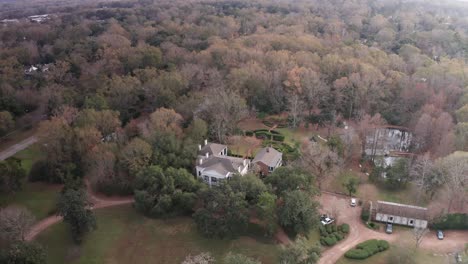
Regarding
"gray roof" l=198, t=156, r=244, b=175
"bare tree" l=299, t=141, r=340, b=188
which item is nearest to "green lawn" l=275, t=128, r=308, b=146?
"bare tree" l=299, t=141, r=340, b=188

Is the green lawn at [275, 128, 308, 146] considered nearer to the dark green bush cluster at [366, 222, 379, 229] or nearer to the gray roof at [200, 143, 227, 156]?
the gray roof at [200, 143, 227, 156]

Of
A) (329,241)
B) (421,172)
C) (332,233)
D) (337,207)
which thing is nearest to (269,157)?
(337,207)

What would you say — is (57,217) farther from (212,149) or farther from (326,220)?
(326,220)

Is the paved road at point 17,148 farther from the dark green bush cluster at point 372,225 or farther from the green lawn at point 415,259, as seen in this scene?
the dark green bush cluster at point 372,225

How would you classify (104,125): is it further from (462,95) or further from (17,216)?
(462,95)

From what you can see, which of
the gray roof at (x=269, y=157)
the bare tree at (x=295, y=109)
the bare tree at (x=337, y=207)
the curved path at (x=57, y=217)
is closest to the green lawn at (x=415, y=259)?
the bare tree at (x=337, y=207)

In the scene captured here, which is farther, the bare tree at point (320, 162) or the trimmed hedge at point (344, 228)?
the bare tree at point (320, 162)

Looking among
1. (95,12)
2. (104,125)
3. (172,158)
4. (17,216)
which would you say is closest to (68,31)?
(95,12)
